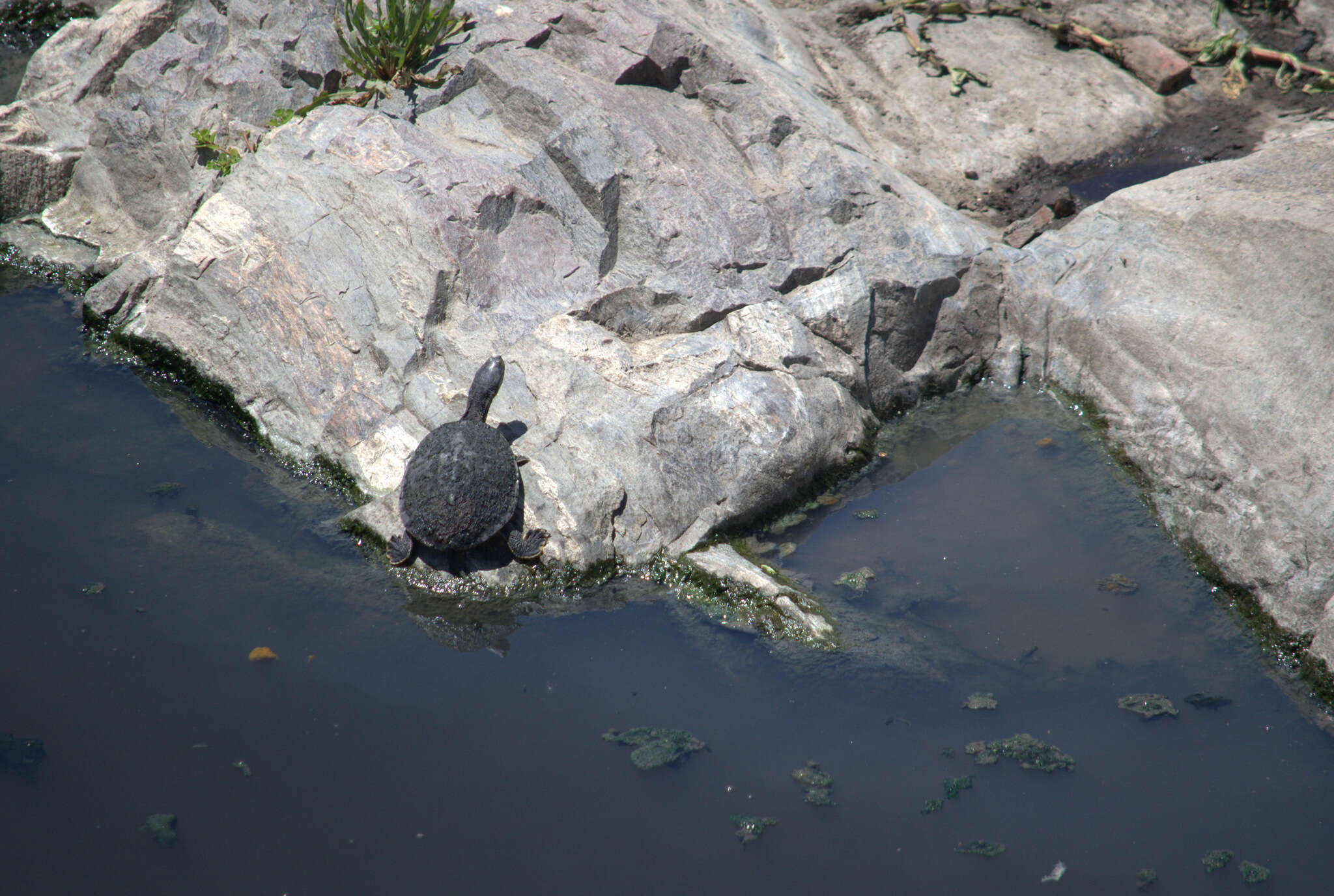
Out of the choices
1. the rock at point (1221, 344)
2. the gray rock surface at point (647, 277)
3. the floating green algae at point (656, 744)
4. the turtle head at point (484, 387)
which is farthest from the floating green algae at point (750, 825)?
the rock at point (1221, 344)

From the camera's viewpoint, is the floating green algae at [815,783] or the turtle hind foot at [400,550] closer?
the floating green algae at [815,783]

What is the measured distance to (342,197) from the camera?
5.59 metres

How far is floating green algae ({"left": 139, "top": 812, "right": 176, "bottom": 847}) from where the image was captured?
3.22 meters

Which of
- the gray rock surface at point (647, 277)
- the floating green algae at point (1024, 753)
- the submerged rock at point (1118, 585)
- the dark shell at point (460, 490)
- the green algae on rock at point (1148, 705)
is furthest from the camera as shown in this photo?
the gray rock surface at point (647, 277)

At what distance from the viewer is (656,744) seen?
374 cm

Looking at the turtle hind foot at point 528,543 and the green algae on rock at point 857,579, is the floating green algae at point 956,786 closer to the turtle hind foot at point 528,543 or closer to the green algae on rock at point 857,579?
the green algae on rock at point 857,579

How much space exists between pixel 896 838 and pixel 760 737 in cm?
69

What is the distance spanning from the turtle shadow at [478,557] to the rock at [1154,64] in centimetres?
728

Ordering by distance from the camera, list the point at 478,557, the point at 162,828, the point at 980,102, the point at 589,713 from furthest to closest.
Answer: the point at 980,102 → the point at 478,557 → the point at 589,713 → the point at 162,828

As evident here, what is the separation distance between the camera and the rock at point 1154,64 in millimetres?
7875

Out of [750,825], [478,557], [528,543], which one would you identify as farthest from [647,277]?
[750,825]

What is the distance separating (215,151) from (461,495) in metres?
4.00

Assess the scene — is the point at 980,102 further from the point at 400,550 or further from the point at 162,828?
the point at 162,828

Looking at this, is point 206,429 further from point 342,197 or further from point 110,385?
point 342,197
